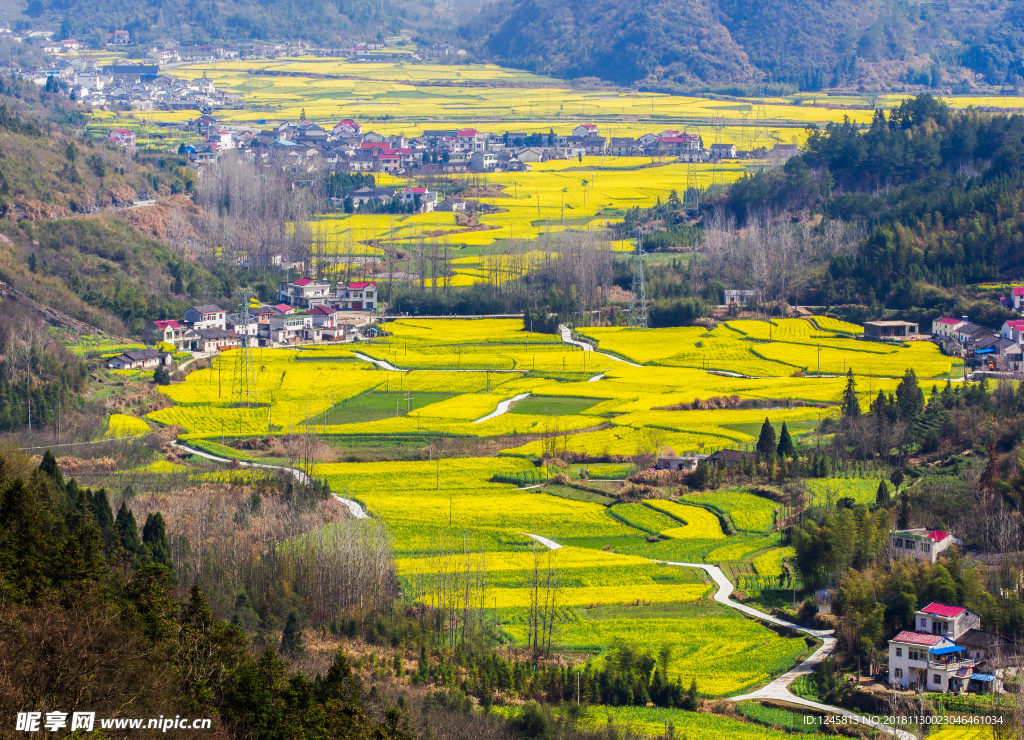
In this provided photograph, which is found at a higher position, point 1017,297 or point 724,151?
point 724,151

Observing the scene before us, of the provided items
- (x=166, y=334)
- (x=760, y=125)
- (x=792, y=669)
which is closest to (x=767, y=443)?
(x=792, y=669)

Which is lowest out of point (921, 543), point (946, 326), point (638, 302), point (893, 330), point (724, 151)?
point (921, 543)

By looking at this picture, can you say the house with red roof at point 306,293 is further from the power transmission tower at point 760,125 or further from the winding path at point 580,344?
the power transmission tower at point 760,125

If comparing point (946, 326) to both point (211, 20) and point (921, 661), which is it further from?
point (211, 20)

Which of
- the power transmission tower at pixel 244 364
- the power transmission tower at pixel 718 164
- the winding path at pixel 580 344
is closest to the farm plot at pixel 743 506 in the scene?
the power transmission tower at pixel 244 364

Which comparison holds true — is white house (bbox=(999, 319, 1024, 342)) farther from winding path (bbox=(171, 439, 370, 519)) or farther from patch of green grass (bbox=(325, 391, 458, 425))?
winding path (bbox=(171, 439, 370, 519))

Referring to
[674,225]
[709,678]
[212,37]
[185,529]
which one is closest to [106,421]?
[185,529]

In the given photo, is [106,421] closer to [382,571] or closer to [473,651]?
[382,571]
